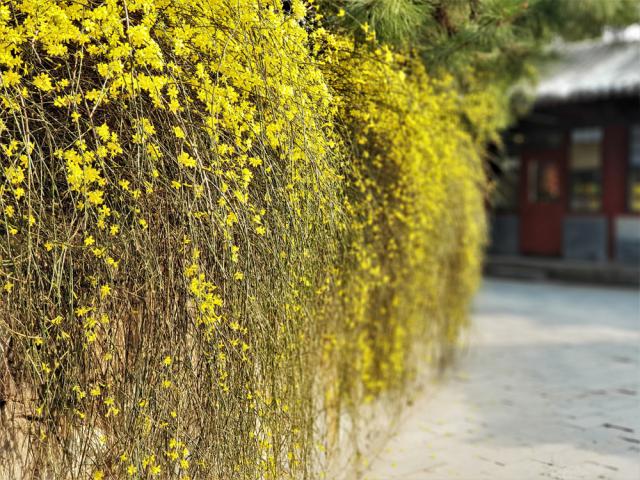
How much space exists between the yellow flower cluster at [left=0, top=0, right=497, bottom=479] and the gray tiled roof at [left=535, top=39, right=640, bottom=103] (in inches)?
342

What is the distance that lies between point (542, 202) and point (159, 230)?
38.2 ft

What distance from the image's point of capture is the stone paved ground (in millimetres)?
3598

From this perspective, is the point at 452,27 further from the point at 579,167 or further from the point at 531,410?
the point at 579,167

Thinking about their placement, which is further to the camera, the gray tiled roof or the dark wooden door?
the dark wooden door

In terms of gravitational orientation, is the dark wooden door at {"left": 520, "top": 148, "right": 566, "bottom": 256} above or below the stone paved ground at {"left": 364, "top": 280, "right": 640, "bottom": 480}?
above

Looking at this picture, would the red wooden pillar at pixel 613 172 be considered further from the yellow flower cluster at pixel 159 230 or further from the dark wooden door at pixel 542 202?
the yellow flower cluster at pixel 159 230

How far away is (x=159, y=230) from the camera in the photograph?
231cm

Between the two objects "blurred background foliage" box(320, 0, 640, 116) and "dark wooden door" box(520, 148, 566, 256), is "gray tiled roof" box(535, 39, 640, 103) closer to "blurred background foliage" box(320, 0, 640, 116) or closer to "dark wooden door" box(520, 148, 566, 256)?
"dark wooden door" box(520, 148, 566, 256)

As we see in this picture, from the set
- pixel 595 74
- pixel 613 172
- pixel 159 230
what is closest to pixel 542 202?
pixel 613 172

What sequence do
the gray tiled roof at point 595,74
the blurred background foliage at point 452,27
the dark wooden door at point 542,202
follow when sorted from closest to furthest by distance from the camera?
the blurred background foliage at point 452,27 → the gray tiled roof at point 595,74 → the dark wooden door at point 542,202

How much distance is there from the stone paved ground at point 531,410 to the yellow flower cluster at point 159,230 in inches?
48.8

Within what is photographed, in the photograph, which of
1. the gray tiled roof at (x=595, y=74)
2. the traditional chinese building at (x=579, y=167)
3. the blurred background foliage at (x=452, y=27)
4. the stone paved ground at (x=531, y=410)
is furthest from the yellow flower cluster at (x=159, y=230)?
the traditional chinese building at (x=579, y=167)

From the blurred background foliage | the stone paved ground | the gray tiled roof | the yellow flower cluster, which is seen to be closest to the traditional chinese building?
the gray tiled roof

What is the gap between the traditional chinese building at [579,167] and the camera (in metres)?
11.8
